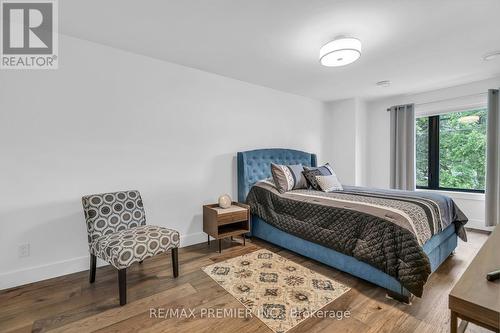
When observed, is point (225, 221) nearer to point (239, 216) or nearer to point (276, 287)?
point (239, 216)

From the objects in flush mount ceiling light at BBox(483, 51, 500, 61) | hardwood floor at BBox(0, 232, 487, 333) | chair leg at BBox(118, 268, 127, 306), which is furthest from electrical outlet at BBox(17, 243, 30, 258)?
flush mount ceiling light at BBox(483, 51, 500, 61)

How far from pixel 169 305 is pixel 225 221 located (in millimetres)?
1186

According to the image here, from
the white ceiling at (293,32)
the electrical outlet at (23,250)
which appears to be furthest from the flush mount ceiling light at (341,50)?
the electrical outlet at (23,250)

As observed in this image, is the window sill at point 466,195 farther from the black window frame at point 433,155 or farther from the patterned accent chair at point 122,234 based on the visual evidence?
the patterned accent chair at point 122,234

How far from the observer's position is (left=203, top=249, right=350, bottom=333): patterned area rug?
1.79m

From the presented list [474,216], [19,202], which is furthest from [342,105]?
Answer: [19,202]

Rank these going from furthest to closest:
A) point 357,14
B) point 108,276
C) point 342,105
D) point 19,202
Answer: point 342,105 < point 108,276 < point 19,202 < point 357,14

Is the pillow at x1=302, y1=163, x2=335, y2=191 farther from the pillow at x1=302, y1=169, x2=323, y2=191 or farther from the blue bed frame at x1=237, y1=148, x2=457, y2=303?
the blue bed frame at x1=237, y1=148, x2=457, y2=303

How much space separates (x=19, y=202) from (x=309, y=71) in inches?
140

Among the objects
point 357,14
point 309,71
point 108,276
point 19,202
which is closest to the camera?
point 357,14

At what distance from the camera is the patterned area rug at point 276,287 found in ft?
5.88

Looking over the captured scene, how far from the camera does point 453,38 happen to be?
2.43 m

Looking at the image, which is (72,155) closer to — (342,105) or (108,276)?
(108,276)

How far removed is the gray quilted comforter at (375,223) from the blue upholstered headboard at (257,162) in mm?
479
